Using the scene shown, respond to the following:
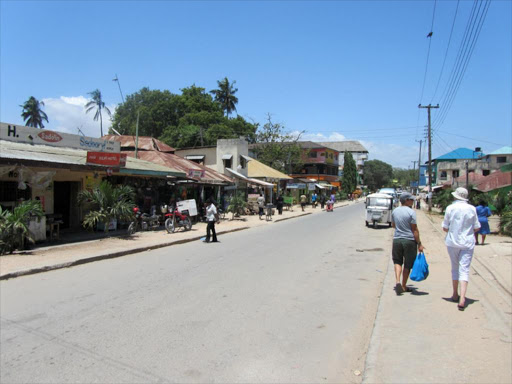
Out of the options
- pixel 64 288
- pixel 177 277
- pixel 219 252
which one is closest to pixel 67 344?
pixel 64 288

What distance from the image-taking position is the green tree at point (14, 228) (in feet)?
35.4

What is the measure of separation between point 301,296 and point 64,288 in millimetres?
4619

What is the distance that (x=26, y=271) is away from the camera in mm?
8953

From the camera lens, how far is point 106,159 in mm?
14672

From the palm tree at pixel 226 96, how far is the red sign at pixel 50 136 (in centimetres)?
5471

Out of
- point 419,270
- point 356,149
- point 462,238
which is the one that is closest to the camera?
point 462,238

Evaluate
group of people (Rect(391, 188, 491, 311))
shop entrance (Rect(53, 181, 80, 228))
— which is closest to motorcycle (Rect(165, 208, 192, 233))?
shop entrance (Rect(53, 181, 80, 228))

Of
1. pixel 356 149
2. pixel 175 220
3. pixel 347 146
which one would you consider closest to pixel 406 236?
pixel 175 220

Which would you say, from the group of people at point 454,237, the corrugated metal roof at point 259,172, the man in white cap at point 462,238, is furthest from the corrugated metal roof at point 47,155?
the corrugated metal roof at point 259,172

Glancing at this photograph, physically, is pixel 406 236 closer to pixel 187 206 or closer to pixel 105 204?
pixel 105 204

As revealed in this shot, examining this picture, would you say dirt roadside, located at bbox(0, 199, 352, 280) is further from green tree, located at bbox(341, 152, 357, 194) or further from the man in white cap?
green tree, located at bbox(341, 152, 357, 194)

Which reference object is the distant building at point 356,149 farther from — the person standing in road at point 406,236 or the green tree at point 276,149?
the person standing in road at point 406,236

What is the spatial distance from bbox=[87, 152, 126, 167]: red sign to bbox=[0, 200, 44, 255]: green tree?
10.6 feet

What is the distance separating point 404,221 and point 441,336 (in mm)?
2292
